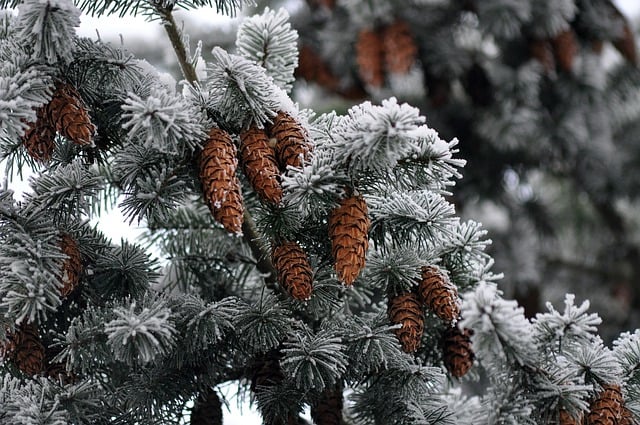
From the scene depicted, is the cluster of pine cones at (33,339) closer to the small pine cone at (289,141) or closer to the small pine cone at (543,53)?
the small pine cone at (289,141)

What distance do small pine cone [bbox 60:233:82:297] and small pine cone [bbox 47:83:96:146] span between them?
155 millimetres

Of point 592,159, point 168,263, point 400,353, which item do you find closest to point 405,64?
point 592,159

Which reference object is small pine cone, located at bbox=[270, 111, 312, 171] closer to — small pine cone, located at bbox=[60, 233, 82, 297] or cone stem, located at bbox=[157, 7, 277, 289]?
cone stem, located at bbox=[157, 7, 277, 289]

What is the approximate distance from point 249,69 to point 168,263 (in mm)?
442

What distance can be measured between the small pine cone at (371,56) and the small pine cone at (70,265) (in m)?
1.89

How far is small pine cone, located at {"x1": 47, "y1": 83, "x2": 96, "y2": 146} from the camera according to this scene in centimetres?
115

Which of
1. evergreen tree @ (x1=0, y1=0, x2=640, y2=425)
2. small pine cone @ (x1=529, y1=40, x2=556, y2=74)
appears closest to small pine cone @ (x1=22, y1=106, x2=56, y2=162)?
evergreen tree @ (x1=0, y1=0, x2=640, y2=425)

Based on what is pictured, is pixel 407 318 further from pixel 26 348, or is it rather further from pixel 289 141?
pixel 26 348

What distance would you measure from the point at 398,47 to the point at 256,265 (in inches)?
70.0

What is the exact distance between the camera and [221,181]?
43.8 inches

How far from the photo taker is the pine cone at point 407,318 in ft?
3.97

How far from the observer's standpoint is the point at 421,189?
1250mm

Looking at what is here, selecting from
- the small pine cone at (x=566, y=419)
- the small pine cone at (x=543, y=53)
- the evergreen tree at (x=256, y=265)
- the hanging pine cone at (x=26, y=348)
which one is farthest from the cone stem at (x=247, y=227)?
the small pine cone at (x=543, y=53)

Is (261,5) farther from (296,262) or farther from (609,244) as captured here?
(296,262)
